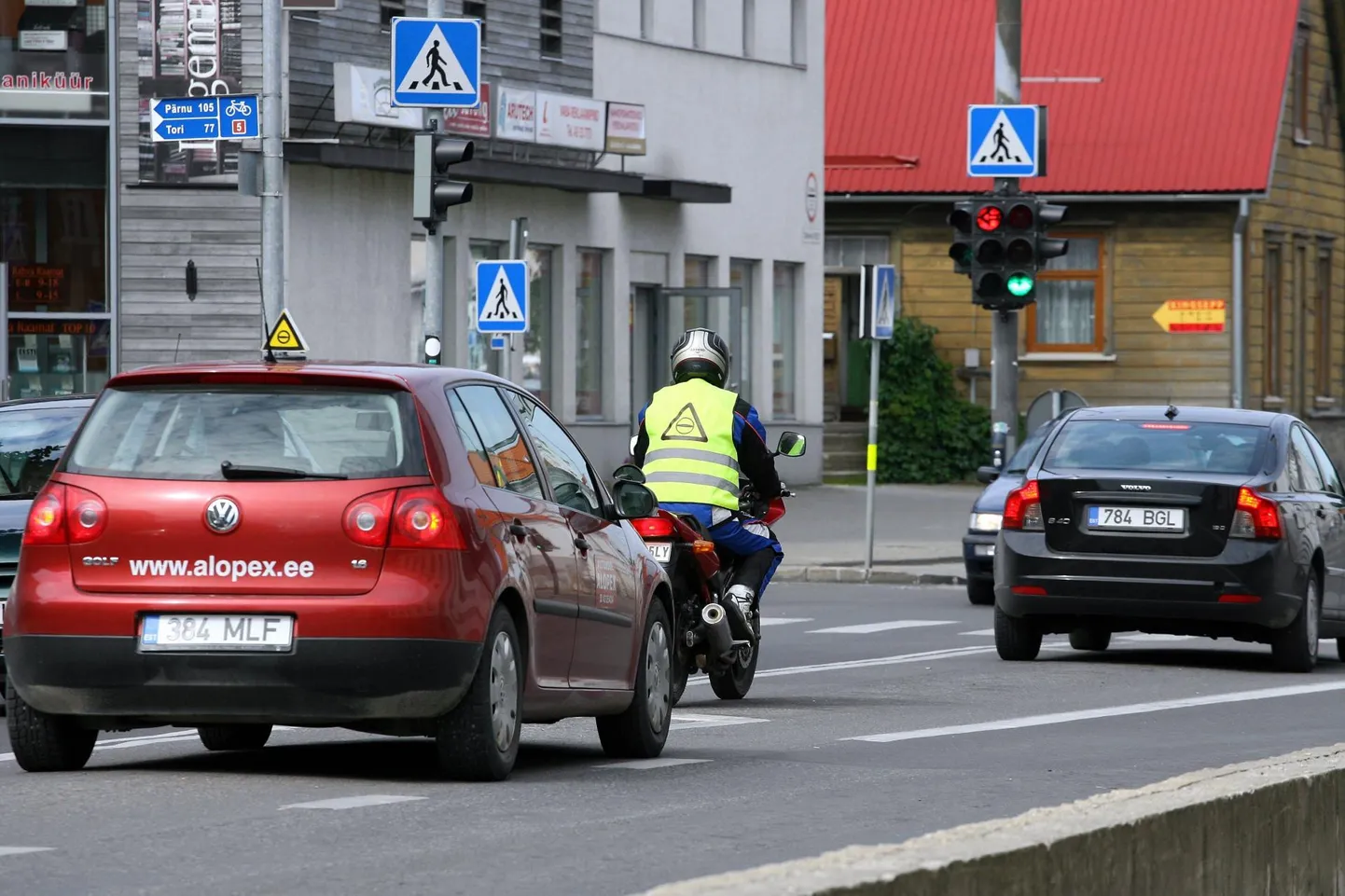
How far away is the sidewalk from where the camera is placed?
27172 millimetres

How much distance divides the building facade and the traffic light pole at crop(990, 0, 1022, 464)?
17.9 feet

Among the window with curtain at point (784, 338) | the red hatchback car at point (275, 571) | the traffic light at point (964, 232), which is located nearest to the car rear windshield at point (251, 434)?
the red hatchback car at point (275, 571)

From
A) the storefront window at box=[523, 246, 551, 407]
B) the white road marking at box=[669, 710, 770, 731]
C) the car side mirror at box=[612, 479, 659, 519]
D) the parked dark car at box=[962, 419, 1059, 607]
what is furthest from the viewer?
the storefront window at box=[523, 246, 551, 407]

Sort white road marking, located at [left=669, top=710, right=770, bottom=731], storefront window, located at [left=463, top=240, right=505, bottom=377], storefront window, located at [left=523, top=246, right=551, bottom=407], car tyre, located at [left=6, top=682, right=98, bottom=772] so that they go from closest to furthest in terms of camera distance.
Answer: car tyre, located at [left=6, top=682, right=98, bottom=772]
white road marking, located at [left=669, top=710, right=770, bottom=731]
storefront window, located at [left=463, top=240, right=505, bottom=377]
storefront window, located at [left=523, top=246, right=551, bottom=407]

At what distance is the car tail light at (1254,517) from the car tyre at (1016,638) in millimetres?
1466

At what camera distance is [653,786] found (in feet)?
32.6

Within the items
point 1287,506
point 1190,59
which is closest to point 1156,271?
point 1190,59

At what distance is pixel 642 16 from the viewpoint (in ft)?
129

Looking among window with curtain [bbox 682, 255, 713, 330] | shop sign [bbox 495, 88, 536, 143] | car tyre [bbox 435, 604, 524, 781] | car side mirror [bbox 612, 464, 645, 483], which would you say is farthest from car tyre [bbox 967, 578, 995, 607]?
window with curtain [bbox 682, 255, 713, 330]

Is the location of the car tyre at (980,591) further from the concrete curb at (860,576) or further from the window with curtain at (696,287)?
the window with curtain at (696,287)

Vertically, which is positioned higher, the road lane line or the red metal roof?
the red metal roof

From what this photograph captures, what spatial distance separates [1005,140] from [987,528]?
16.3ft

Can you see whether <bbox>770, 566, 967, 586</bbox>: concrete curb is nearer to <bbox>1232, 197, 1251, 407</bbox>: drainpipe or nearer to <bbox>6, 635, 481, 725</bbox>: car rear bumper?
<bbox>6, 635, 481, 725</bbox>: car rear bumper

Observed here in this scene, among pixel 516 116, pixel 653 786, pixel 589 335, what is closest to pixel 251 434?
pixel 653 786
